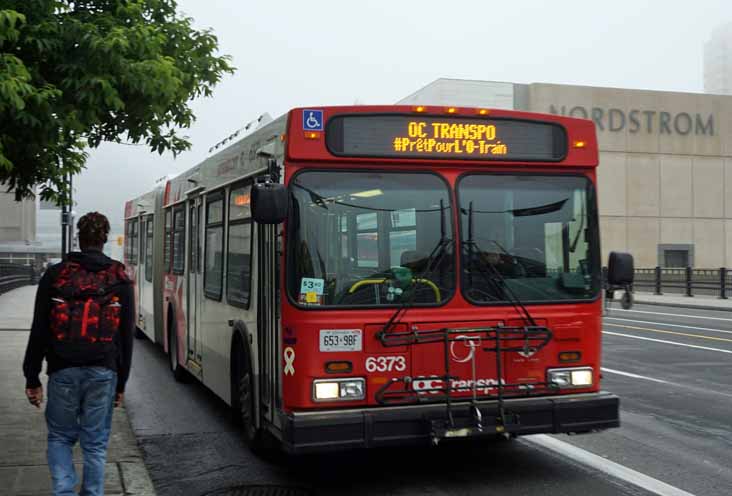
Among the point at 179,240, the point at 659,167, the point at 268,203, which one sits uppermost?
the point at 659,167

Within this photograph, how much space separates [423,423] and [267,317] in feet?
4.76

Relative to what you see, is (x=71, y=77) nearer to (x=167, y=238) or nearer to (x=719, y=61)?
(x=167, y=238)

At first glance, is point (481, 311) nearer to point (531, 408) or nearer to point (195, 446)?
point (531, 408)

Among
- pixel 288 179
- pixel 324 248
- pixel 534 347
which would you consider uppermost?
pixel 288 179

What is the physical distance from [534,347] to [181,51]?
5886 mm

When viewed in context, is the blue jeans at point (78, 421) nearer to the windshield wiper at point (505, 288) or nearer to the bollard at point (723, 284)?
the windshield wiper at point (505, 288)

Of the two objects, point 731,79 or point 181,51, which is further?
point 731,79

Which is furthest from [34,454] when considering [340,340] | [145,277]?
[145,277]

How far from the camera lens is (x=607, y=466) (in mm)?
6992

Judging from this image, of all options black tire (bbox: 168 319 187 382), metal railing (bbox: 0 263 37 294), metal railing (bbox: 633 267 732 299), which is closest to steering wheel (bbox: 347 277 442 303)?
black tire (bbox: 168 319 187 382)

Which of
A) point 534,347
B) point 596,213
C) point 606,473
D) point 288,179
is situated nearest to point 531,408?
point 534,347

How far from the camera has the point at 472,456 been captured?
745 centimetres

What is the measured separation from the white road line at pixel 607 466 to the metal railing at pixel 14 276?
34392 mm

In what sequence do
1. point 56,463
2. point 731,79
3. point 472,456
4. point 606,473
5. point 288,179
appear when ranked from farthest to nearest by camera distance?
1. point 731,79
2. point 472,456
3. point 606,473
4. point 288,179
5. point 56,463
